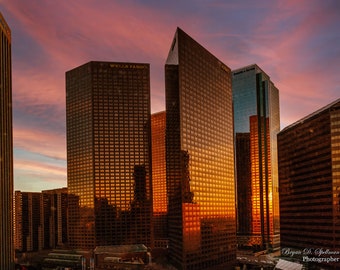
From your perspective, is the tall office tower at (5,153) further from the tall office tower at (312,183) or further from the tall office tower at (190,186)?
the tall office tower at (312,183)

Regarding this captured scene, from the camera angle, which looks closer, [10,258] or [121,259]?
[10,258]

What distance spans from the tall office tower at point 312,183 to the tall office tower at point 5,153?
116 m

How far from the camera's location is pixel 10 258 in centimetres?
16550

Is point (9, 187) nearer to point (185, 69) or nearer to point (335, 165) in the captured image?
point (185, 69)

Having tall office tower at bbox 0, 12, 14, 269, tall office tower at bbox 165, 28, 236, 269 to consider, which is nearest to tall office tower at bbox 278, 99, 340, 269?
tall office tower at bbox 165, 28, 236, 269

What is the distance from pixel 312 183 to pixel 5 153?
12307cm

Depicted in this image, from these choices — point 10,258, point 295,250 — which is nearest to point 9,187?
point 10,258

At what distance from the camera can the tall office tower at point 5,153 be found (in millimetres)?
157125

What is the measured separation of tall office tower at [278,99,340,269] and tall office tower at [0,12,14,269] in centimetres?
11641

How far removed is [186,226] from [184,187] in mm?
16802

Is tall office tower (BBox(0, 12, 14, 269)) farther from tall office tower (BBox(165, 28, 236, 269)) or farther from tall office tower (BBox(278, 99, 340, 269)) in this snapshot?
tall office tower (BBox(278, 99, 340, 269))

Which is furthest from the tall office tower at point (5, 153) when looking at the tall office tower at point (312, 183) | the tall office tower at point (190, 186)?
the tall office tower at point (312, 183)

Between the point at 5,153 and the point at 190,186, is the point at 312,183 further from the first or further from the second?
the point at 5,153

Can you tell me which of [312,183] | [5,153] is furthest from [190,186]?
[5,153]
